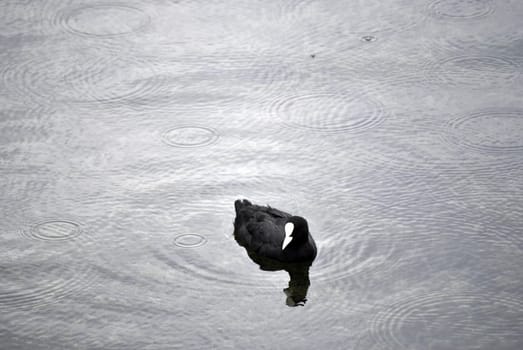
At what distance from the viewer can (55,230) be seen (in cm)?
1002

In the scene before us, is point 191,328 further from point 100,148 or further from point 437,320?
point 100,148

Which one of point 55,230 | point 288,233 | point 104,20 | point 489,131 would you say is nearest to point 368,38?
point 489,131

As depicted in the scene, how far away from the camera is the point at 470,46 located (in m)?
13.9

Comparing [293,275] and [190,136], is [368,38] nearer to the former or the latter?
[190,136]

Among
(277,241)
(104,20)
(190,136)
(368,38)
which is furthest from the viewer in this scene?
(104,20)

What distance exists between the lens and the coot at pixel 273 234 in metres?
9.45

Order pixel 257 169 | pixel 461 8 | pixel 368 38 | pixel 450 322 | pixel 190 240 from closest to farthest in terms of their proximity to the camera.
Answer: pixel 450 322, pixel 190 240, pixel 257 169, pixel 368 38, pixel 461 8

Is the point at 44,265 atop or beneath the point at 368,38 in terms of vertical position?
beneath

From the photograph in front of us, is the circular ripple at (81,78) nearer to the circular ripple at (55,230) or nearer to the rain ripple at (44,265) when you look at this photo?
the circular ripple at (55,230)

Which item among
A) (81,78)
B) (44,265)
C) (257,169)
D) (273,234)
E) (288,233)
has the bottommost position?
(44,265)

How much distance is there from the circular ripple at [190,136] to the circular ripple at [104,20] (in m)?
3.00

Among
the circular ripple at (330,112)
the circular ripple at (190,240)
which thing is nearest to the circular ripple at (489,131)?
the circular ripple at (330,112)

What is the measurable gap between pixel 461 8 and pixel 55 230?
7.72 meters

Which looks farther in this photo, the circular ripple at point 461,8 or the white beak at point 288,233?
the circular ripple at point 461,8
